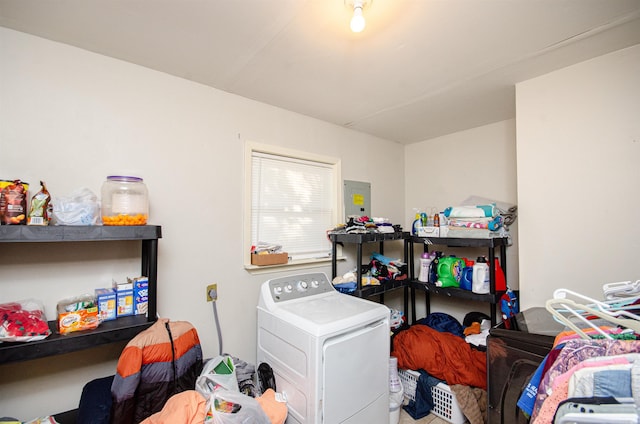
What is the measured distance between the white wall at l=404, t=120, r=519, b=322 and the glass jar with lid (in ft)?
9.03

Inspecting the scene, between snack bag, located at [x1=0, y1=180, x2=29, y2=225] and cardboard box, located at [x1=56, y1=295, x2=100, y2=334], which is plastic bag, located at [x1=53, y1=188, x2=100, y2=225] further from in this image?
cardboard box, located at [x1=56, y1=295, x2=100, y2=334]

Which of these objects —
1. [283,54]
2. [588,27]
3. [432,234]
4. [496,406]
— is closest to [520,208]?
[432,234]

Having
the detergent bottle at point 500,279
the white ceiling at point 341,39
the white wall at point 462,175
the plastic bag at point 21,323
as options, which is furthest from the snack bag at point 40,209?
the white wall at point 462,175

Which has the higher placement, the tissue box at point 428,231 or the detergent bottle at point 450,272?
the tissue box at point 428,231

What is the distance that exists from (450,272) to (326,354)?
1453mm

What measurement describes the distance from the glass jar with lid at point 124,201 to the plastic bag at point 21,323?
486 millimetres

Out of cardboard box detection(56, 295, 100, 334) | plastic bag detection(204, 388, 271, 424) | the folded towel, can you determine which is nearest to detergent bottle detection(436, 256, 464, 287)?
the folded towel

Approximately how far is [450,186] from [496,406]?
2061 mm

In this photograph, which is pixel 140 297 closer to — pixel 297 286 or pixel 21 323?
pixel 21 323

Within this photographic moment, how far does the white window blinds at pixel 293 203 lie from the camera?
2225 millimetres

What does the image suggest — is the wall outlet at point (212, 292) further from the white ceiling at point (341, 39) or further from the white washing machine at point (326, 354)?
the white ceiling at point (341, 39)

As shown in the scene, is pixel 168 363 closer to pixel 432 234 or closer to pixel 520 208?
pixel 432 234

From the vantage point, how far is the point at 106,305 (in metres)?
1.43

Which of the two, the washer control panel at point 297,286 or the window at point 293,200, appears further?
the window at point 293,200
